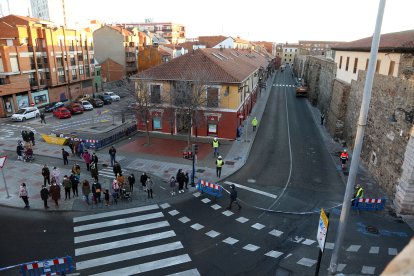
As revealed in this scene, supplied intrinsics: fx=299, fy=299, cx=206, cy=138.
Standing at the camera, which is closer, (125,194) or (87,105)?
(125,194)

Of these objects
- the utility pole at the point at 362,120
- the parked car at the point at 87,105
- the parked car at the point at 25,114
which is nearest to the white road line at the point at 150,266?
the utility pole at the point at 362,120

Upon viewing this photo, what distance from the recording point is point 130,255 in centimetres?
1281

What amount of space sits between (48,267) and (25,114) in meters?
31.8

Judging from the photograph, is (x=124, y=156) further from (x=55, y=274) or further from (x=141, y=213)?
(x=55, y=274)

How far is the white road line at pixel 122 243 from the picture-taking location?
1309cm

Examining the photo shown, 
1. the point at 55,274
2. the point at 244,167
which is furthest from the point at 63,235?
the point at 244,167

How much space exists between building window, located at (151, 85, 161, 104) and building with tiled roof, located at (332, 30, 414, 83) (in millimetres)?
18672

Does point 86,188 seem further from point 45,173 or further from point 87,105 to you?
point 87,105

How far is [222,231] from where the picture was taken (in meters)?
14.6

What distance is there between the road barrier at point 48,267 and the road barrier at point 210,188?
28.5ft

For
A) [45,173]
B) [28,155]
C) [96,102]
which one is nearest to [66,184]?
[45,173]

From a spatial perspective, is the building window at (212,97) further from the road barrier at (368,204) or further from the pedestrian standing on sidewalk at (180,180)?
the road barrier at (368,204)

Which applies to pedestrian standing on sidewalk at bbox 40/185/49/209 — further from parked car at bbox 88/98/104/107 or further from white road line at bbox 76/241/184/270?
parked car at bbox 88/98/104/107

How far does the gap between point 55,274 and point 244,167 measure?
48.3ft
